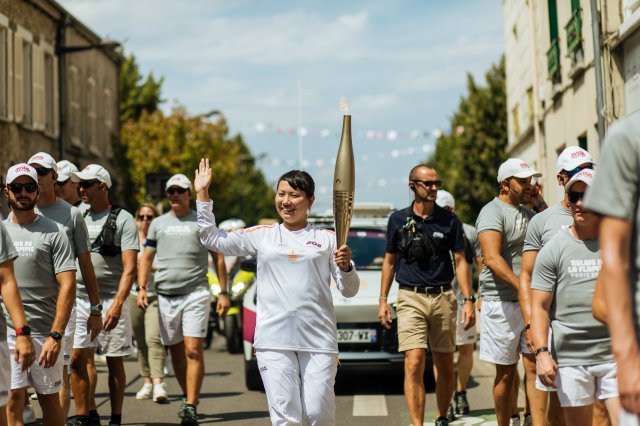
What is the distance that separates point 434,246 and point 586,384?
3209 mm

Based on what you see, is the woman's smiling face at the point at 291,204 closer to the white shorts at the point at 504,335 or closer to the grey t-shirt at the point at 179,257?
the white shorts at the point at 504,335

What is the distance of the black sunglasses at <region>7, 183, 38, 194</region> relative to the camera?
256 inches

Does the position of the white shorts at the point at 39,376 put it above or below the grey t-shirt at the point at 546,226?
below

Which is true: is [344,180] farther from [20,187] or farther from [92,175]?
[92,175]

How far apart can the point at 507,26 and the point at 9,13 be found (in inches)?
558

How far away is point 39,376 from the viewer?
254 inches

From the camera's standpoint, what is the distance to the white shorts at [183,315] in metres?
9.62

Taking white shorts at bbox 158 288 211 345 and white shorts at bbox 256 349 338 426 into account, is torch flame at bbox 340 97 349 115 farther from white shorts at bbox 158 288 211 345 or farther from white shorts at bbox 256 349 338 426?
white shorts at bbox 158 288 211 345

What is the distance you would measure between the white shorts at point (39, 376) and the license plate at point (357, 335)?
4.74 m

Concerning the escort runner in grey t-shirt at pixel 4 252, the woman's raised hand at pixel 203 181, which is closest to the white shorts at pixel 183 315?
the woman's raised hand at pixel 203 181

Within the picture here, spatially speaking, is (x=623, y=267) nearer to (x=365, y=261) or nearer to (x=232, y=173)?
(x=365, y=261)

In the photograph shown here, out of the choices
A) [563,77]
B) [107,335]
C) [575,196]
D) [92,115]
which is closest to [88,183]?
[107,335]

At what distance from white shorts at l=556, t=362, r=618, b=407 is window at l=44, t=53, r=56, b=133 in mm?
24754

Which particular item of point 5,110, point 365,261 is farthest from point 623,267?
point 5,110
